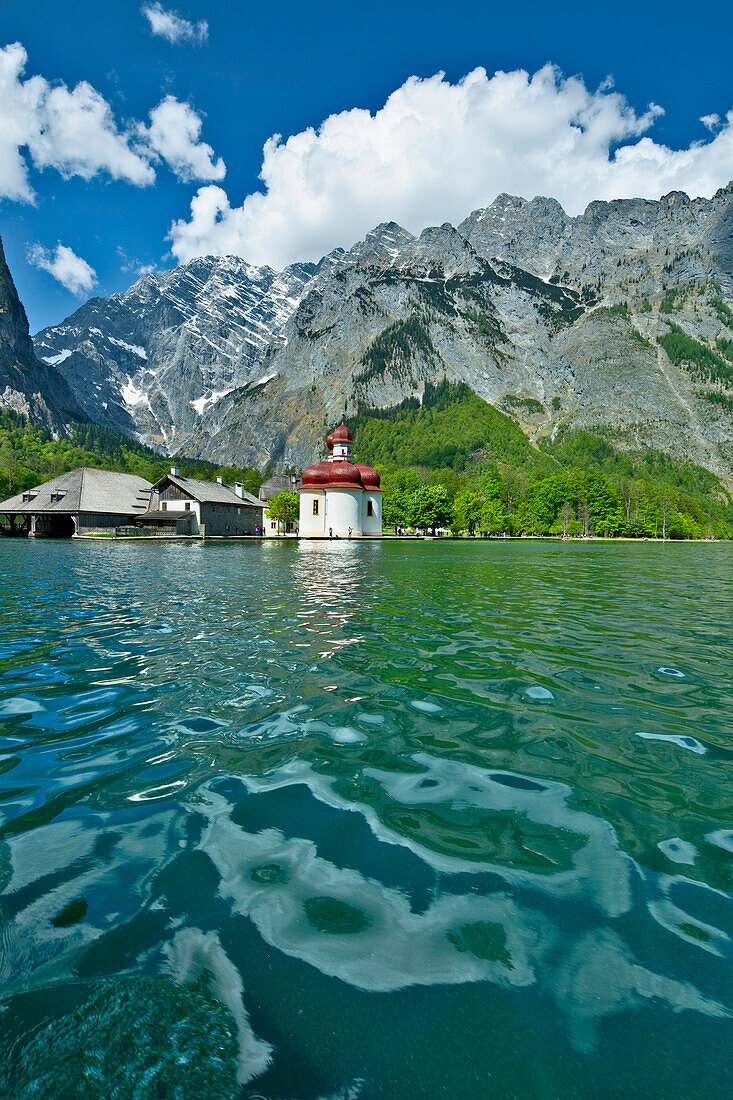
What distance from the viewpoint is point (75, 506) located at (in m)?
63.9

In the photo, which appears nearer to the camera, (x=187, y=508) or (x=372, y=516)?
(x=187, y=508)

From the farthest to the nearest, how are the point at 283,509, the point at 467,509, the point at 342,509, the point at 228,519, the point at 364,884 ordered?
the point at 467,509 < the point at 283,509 < the point at 228,519 < the point at 342,509 < the point at 364,884

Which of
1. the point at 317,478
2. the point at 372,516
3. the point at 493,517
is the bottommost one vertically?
the point at 372,516

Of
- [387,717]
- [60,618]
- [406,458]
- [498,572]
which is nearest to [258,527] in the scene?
[498,572]

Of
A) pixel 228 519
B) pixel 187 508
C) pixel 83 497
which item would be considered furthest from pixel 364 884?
pixel 228 519

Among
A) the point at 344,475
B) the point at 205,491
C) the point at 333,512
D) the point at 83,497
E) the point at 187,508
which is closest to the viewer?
the point at 83,497

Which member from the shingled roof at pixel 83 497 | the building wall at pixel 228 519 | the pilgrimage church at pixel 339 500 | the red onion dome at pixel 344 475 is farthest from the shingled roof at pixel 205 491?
the red onion dome at pixel 344 475

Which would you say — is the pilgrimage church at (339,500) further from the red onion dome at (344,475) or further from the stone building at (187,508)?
the stone building at (187,508)

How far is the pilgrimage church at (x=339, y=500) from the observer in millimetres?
72750

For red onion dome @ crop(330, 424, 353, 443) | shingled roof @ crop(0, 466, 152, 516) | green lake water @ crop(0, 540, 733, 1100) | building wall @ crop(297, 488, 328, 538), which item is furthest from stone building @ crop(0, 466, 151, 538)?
green lake water @ crop(0, 540, 733, 1100)

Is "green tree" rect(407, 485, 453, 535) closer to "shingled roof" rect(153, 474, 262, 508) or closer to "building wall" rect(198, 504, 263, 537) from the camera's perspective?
"building wall" rect(198, 504, 263, 537)

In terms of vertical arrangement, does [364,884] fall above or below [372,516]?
below

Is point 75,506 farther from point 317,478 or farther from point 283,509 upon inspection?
point 283,509

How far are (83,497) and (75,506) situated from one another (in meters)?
1.55
